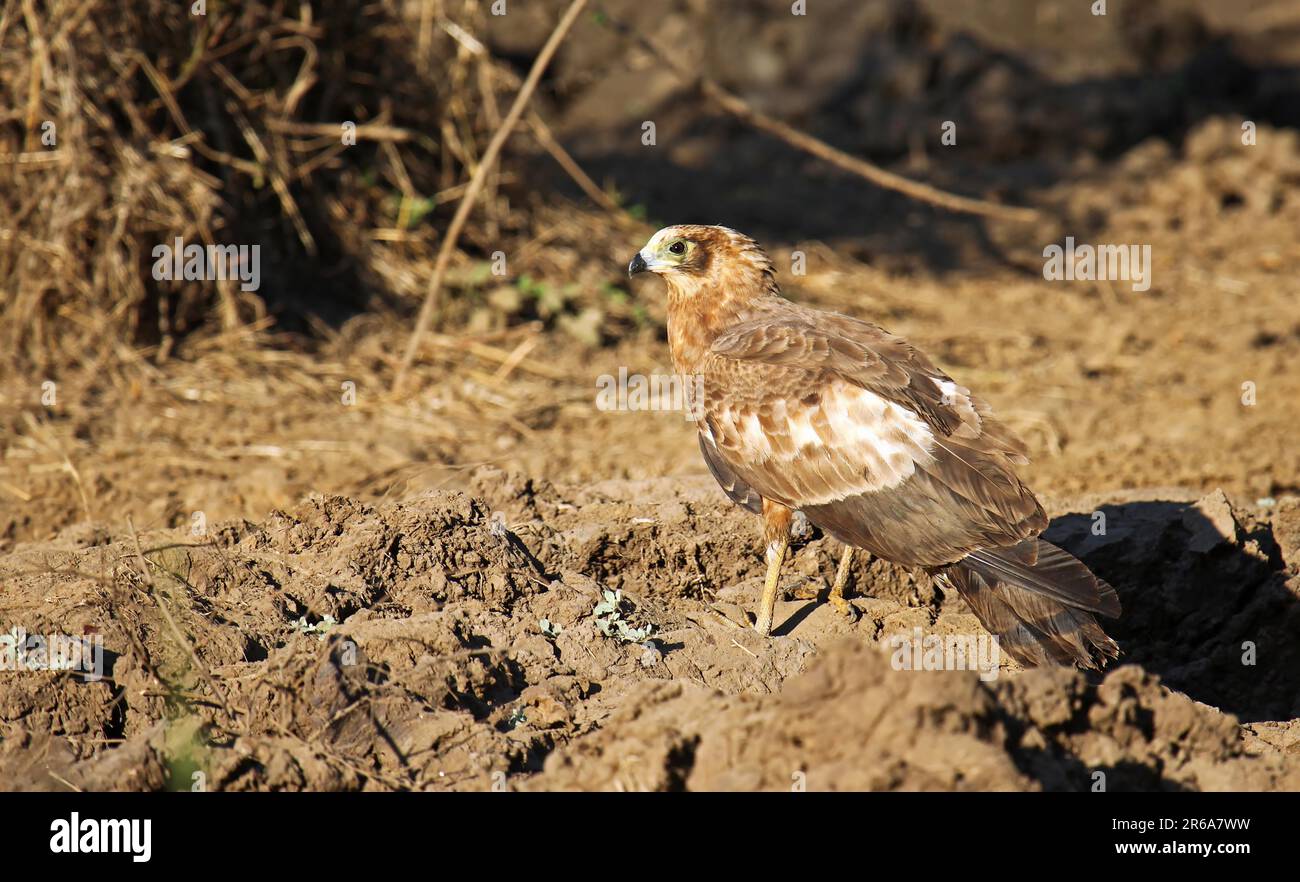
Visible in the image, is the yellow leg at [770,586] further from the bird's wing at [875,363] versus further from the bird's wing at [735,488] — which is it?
the bird's wing at [875,363]

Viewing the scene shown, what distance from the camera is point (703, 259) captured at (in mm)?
5645

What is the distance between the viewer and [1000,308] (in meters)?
9.92

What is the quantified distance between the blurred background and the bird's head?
1.45 meters

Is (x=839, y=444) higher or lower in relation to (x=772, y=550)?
higher

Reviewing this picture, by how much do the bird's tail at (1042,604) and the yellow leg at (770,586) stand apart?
27.8 inches

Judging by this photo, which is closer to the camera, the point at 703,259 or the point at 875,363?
the point at 875,363

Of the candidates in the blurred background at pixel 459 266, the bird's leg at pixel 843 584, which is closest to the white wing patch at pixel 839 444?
the bird's leg at pixel 843 584

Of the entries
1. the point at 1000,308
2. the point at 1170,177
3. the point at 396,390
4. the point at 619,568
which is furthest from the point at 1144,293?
the point at 619,568

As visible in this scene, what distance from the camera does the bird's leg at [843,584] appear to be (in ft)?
16.7

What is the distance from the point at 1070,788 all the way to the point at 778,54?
36.7 ft

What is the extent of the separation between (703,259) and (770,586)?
1491mm

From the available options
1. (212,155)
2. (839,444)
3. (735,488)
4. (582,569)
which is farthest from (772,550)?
(212,155)

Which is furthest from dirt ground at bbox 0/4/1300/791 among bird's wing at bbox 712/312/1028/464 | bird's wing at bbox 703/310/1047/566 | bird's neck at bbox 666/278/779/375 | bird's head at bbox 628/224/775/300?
bird's head at bbox 628/224/775/300

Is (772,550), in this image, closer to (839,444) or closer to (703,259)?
(839,444)
